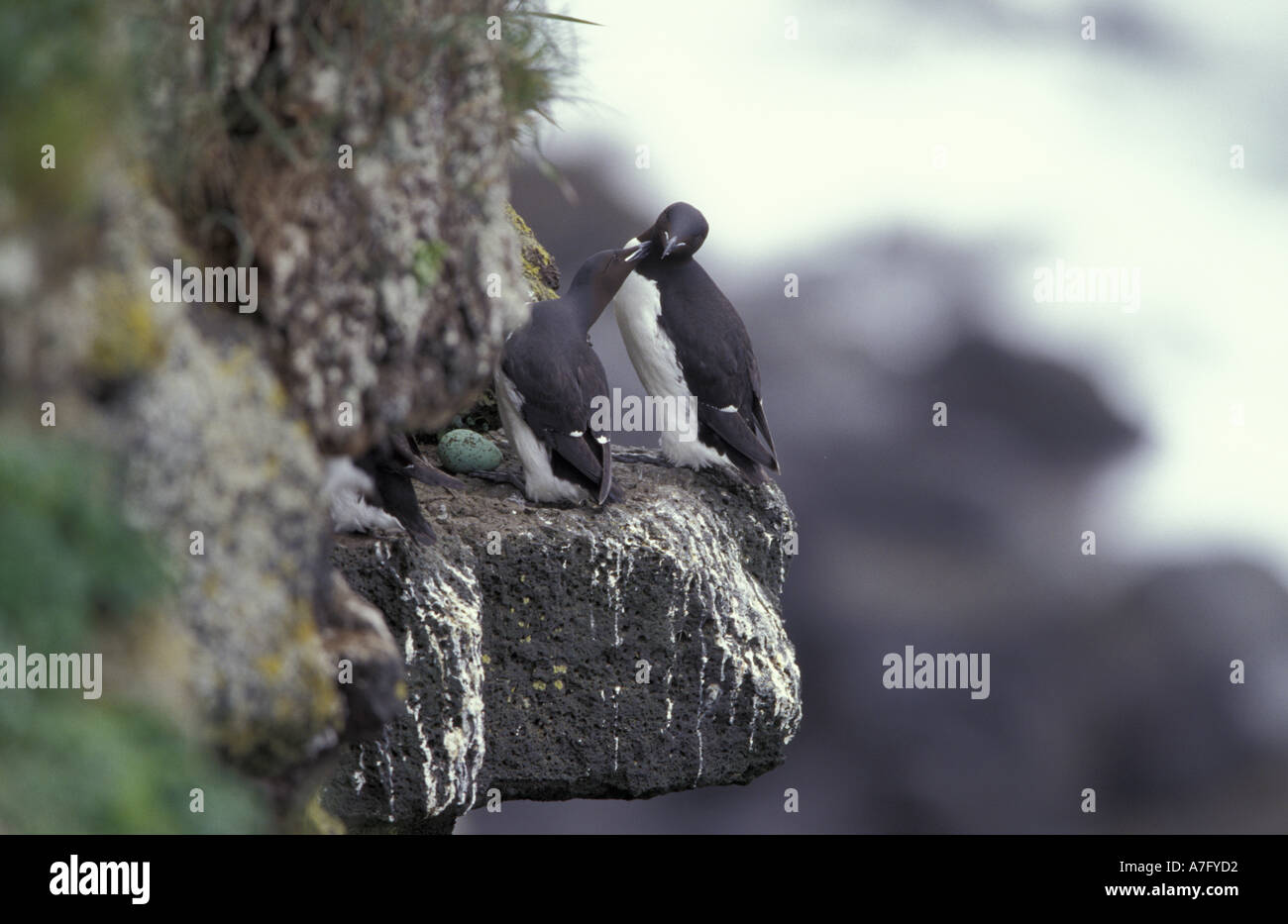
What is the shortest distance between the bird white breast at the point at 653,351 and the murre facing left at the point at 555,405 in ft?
1.42

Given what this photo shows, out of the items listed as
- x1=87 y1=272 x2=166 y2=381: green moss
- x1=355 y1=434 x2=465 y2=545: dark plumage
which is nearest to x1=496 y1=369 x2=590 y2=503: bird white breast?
x1=355 y1=434 x2=465 y2=545: dark plumage

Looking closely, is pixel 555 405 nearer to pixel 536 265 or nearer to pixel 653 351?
pixel 653 351

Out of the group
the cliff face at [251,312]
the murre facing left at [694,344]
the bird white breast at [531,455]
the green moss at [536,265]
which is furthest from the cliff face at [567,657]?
the cliff face at [251,312]

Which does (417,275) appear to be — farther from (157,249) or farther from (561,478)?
Result: (561,478)

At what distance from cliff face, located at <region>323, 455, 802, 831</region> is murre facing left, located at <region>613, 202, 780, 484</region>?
0.36m

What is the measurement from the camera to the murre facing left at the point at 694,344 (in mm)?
6125

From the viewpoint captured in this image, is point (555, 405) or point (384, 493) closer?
point (384, 493)

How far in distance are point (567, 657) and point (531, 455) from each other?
2.92 ft

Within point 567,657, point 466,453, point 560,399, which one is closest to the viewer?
point 560,399

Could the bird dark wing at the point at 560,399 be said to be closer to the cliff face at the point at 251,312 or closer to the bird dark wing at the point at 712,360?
the bird dark wing at the point at 712,360

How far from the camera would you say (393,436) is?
4562 millimetres

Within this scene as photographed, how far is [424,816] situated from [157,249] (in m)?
3.07

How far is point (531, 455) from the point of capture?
564 cm

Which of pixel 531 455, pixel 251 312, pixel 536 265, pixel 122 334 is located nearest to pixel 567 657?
pixel 531 455
